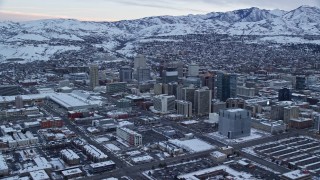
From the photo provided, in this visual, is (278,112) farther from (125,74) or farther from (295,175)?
(125,74)

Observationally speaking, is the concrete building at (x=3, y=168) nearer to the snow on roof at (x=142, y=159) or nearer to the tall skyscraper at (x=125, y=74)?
the snow on roof at (x=142, y=159)

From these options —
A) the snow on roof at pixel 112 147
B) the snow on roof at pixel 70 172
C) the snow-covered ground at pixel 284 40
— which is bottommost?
the snow on roof at pixel 70 172

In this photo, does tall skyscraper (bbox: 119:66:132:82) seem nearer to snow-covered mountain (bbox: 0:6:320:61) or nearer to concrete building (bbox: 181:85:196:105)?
concrete building (bbox: 181:85:196:105)

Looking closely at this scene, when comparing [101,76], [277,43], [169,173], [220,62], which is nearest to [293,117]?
[169,173]

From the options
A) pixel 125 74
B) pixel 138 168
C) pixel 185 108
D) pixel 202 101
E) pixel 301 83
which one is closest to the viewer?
pixel 138 168

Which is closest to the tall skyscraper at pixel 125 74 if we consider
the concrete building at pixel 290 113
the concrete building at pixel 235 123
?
the concrete building at pixel 290 113

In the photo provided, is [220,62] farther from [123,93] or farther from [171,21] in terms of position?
[171,21]

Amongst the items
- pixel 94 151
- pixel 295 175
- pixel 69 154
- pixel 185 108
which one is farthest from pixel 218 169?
pixel 185 108
